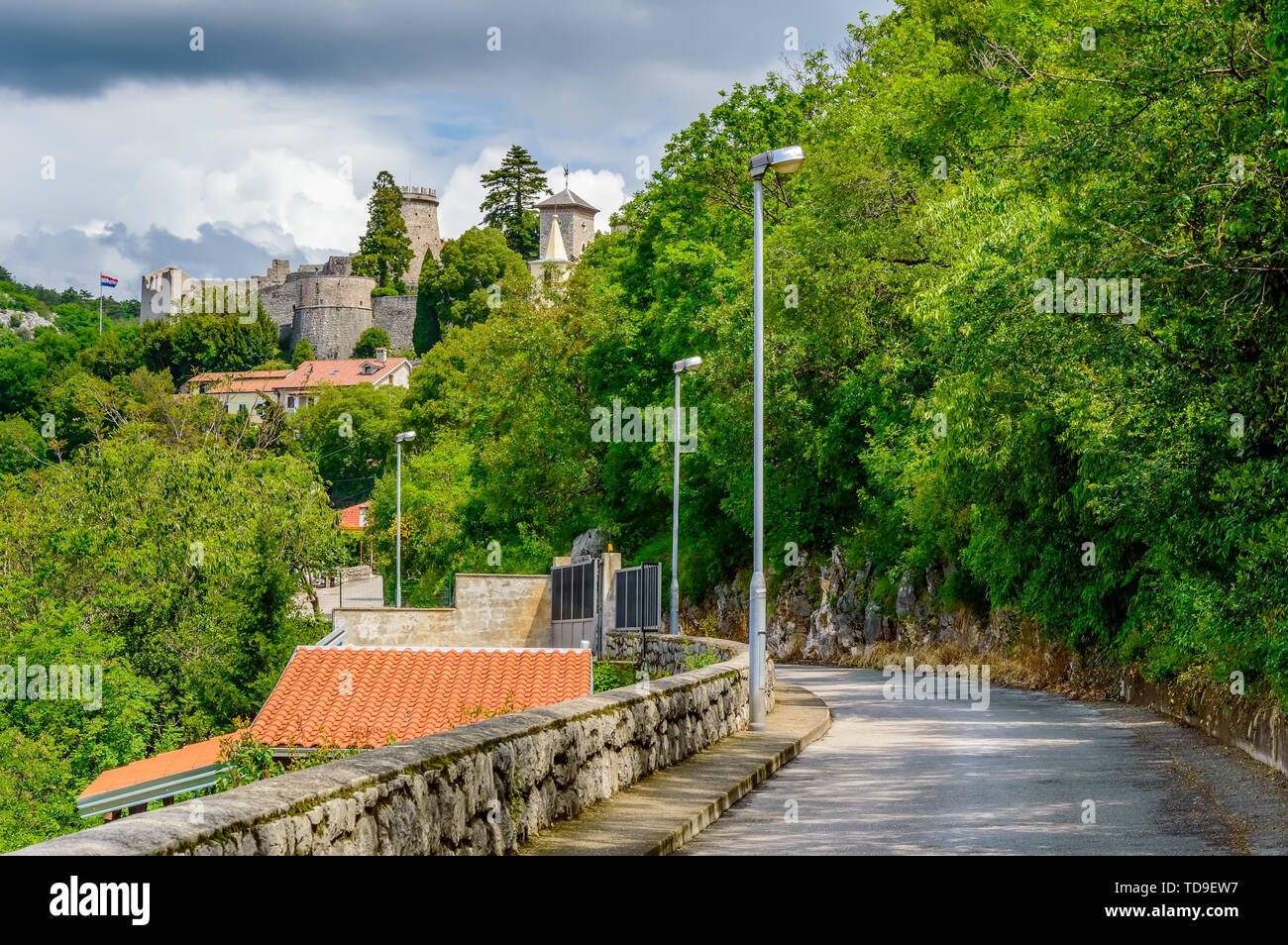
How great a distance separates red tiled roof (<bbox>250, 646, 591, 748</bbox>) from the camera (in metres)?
23.1

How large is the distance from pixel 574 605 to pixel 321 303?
5553 inches

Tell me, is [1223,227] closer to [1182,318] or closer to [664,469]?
[1182,318]

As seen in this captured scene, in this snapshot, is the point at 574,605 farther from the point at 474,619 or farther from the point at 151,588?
the point at 151,588

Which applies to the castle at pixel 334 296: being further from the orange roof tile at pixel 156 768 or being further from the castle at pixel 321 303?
the orange roof tile at pixel 156 768

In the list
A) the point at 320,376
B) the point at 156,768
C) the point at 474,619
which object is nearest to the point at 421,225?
the point at 320,376

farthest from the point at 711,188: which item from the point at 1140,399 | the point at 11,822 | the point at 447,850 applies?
the point at 447,850

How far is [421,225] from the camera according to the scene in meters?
191

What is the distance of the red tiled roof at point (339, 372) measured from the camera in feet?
503

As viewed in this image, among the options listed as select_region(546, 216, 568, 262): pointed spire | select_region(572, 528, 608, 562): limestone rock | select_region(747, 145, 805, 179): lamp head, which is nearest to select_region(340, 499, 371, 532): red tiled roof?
select_region(546, 216, 568, 262): pointed spire

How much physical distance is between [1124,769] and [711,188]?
35128 millimetres

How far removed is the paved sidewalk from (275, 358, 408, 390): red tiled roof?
458ft

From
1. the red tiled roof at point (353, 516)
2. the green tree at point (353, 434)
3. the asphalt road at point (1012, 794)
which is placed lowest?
the asphalt road at point (1012, 794)

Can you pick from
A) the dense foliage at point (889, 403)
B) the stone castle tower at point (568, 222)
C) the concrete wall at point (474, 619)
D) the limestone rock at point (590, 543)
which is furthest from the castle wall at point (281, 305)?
the concrete wall at point (474, 619)

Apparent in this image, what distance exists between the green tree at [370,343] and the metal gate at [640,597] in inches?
5358
